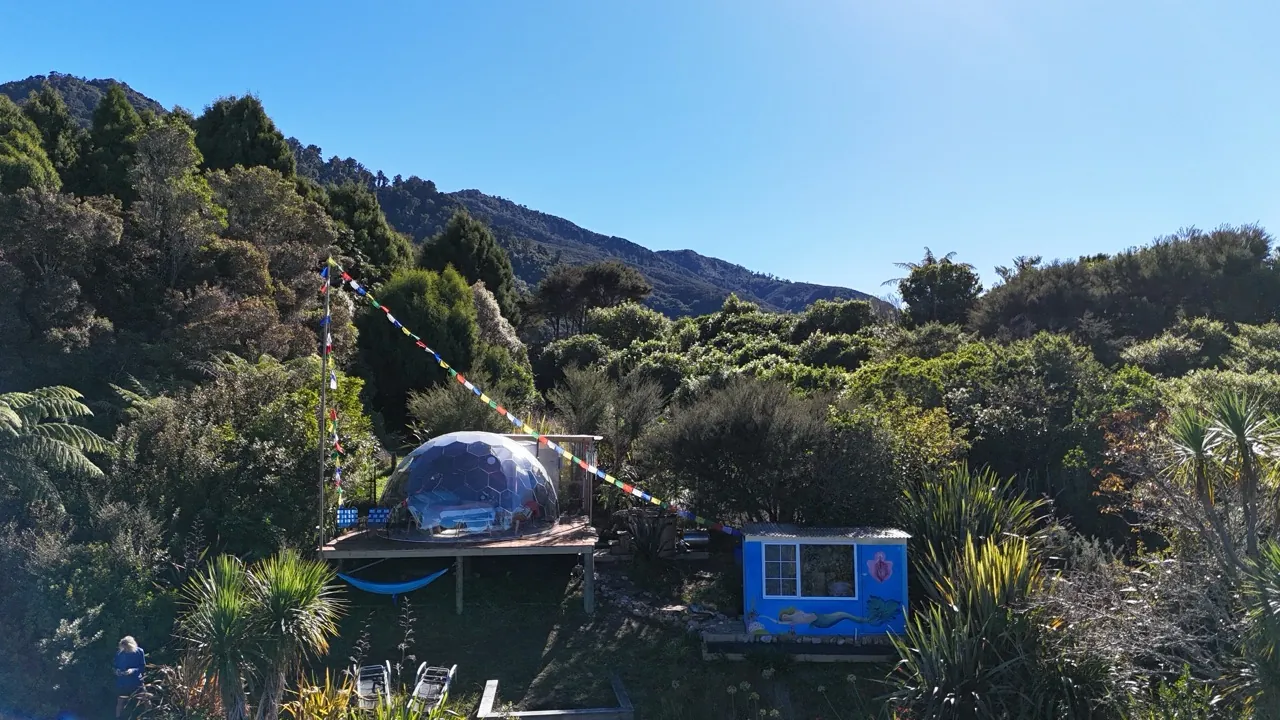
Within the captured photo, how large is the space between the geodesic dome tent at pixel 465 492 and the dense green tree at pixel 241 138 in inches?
692

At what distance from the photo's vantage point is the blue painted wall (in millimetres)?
10750

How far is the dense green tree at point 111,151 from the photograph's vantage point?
2034 cm

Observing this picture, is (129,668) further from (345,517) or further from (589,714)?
(589,714)

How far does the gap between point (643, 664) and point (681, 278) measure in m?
80.6

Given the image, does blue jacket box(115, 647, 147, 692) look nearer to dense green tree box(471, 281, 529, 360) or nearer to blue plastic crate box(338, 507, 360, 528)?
blue plastic crate box(338, 507, 360, 528)

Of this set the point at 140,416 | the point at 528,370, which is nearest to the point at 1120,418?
the point at 140,416

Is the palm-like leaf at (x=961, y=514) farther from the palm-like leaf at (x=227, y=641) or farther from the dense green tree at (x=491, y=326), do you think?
the dense green tree at (x=491, y=326)

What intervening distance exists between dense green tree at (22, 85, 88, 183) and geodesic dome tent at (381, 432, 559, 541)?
15.8m

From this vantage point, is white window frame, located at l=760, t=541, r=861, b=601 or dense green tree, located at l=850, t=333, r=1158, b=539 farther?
dense green tree, located at l=850, t=333, r=1158, b=539

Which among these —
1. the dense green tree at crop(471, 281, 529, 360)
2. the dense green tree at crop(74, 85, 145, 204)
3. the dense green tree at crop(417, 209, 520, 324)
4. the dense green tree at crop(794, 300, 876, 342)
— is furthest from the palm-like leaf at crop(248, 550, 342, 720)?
the dense green tree at crop(417, 209, 520, 324)

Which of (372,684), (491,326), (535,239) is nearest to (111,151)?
(491,326)

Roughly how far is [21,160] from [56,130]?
8.22 meters

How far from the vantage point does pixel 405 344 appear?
77.7 feet

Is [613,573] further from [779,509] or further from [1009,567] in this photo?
[1009,567]
